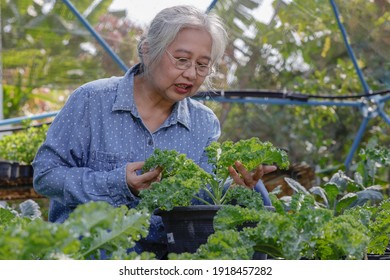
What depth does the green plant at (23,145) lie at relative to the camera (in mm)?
4453

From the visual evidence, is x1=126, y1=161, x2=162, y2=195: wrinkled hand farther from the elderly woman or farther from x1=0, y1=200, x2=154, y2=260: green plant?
x1=0, y1=200, x2=154, y2=260: green plant

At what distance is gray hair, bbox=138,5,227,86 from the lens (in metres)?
2.42

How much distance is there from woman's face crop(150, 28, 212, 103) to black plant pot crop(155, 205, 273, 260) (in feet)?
1.90

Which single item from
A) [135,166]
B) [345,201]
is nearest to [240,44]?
[345,201]

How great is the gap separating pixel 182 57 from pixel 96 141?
375mm

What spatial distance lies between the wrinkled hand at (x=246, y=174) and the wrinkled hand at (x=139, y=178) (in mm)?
190

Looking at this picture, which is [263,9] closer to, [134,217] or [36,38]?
[36,38]

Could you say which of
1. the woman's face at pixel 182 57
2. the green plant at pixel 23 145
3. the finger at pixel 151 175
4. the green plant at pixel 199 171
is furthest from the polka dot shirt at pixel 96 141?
the green plant at pixel 23 145

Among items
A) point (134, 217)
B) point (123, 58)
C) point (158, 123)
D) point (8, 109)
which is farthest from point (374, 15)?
point (8, 109)

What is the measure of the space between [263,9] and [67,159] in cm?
244

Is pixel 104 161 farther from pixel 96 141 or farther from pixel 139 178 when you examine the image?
pixel 139 178

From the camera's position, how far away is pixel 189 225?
1873 mm

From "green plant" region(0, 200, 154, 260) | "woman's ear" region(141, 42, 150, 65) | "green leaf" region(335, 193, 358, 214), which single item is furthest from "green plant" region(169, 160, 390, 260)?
"green leaf" region(335, 193, 358, 214)

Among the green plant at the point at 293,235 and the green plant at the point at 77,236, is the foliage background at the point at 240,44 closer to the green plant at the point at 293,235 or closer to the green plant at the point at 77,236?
the green plant at the point at 293,235
